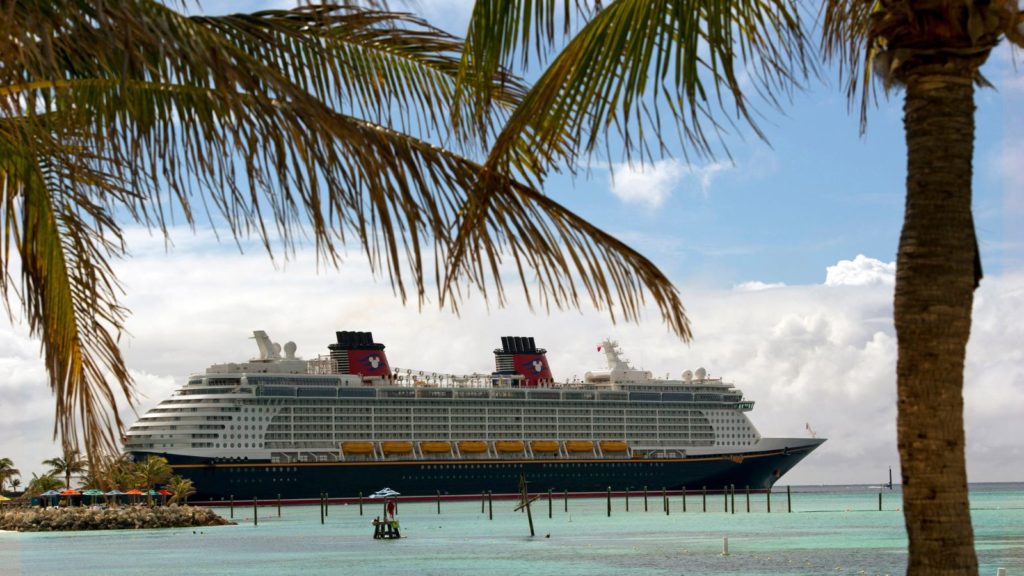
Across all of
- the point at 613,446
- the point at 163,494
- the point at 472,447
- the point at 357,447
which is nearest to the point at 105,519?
the point at 163,494

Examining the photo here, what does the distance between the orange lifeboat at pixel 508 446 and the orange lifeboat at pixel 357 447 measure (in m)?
8.05

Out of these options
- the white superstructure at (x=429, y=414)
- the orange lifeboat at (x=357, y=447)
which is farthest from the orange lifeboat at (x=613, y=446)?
the orange lifeboat at (x=357, y=447)

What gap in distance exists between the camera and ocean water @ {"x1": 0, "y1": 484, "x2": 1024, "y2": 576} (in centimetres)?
3744

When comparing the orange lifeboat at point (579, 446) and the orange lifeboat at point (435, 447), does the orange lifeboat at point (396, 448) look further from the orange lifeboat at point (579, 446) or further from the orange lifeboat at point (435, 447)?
the orange lifeboat at point (579, 446)

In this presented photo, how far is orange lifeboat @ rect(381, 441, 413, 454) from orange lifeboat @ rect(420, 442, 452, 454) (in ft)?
3.00

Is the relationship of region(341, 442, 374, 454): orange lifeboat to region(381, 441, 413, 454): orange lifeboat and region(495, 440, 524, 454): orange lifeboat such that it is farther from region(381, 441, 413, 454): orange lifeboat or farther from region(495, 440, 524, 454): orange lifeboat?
region(495, 440, 524, 454): orange lifeboat

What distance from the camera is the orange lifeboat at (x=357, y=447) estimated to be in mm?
78438

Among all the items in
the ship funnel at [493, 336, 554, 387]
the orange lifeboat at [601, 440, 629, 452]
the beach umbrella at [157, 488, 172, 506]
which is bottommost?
the beach umbrella at [157, 488, 172, 506]

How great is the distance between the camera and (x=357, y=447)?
3105 inches

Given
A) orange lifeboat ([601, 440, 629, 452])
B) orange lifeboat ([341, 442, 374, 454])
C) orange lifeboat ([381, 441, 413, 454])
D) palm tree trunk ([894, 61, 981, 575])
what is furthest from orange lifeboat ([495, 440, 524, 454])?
palm tree trunk ([894, 61, 981, 575])

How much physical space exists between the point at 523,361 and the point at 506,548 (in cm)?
4345

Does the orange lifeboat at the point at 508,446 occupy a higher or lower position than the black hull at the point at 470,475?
higher

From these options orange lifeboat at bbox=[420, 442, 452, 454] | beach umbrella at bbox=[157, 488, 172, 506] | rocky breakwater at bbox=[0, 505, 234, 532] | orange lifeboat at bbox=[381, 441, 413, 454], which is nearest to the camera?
rocky breakwater at bbox=[0, 505, 234, 532]

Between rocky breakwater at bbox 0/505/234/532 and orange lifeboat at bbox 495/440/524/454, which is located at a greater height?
orange lifeboat at bbox 495/440/524/454
